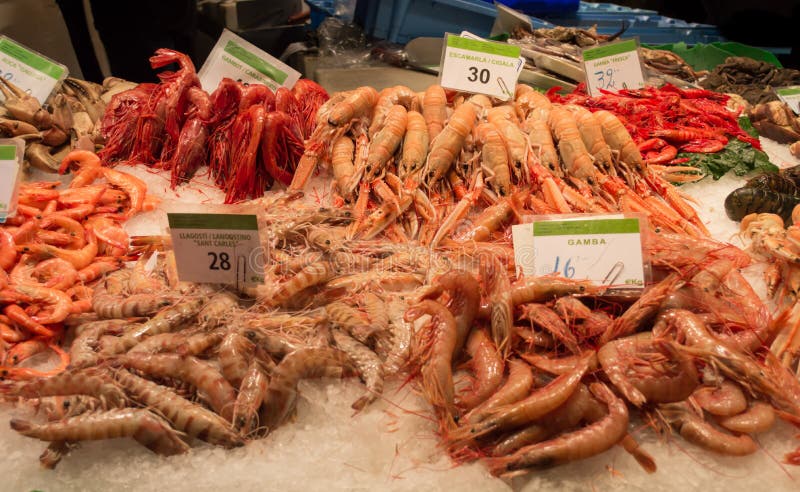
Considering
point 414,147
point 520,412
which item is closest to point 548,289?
point 520,412

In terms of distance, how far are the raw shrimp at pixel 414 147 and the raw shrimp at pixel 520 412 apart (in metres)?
1.43

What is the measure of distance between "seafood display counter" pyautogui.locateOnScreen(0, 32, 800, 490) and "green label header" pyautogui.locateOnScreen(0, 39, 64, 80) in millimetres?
367

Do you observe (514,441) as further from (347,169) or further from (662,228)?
(347,169)

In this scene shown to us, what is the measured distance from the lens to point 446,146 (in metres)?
2.67

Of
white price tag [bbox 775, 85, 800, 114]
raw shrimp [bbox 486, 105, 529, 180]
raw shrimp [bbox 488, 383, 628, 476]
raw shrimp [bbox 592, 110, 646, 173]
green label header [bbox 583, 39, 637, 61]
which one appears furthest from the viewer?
white price tag [bbox 775, 85, 800, 114]

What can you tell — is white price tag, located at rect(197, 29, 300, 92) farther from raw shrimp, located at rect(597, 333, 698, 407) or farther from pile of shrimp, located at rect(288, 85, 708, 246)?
raw shrimp, located at rect(597, 333, 698, 407)

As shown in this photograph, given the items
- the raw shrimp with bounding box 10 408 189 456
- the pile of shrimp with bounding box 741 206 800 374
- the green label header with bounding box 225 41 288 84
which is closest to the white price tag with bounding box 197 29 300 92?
the green label header with bounding box 225 41 288 84

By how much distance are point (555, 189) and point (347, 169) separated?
998mm

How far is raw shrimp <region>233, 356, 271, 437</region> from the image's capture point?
146cm

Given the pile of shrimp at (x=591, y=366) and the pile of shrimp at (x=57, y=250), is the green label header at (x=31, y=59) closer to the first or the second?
the pile of shrimp at (x=57, y=250)

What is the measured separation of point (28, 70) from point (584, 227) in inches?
122

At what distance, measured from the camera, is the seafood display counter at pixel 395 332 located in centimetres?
144

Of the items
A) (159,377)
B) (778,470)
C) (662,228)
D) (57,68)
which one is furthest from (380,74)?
(778,470)

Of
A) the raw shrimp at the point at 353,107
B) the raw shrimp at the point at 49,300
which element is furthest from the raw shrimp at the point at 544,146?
the raw shrimp at the point at 49,300
